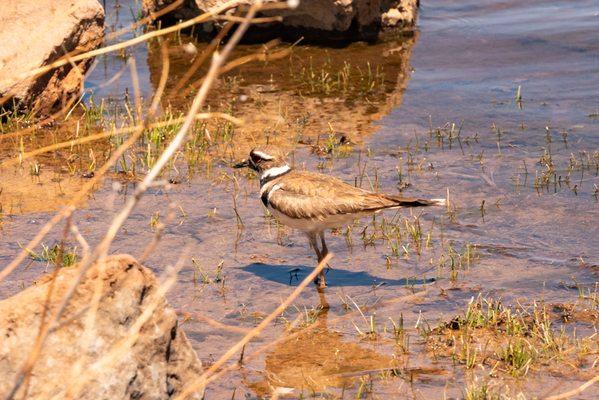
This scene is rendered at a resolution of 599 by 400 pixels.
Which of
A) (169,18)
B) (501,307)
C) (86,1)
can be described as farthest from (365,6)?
(501,307)

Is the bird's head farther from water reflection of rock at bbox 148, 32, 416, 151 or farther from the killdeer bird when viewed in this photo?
water reflection of rock at bbox 148, 32, 416, 151

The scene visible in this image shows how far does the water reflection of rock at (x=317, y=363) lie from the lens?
6.75m

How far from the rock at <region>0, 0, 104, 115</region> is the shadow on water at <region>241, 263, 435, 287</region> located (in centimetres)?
418

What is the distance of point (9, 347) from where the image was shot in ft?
16.9

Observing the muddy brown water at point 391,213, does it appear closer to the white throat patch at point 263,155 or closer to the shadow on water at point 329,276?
the shadow on water at point 329,276

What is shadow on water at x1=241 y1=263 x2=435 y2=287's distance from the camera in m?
8.64

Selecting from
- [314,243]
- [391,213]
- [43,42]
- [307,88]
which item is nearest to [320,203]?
[314,243]

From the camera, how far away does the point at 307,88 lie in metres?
14.1

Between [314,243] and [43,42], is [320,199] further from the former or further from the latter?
[43,42]

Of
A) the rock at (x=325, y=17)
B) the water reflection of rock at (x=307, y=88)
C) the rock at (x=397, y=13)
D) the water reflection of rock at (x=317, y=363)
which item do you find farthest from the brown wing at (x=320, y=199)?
the rock at (x=397, y=13)

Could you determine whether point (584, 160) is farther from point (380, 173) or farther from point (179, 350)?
point (179, 350)

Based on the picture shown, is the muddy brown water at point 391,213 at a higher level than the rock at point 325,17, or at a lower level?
lower

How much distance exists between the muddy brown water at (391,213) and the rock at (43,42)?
3.43ft

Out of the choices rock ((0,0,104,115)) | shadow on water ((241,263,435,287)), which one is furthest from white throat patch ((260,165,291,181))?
rock ((0,0,104,115))
